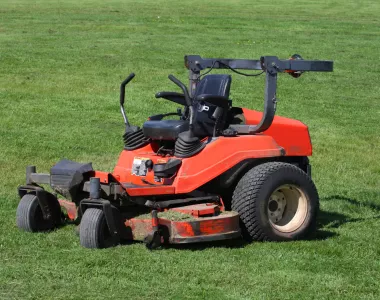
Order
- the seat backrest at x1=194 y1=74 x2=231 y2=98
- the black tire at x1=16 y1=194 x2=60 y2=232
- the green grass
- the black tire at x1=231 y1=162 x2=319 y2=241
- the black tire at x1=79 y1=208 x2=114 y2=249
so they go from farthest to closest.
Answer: the seat backrest at x1=194 y1=74 x2=231 y2=98
the black tire at x1=16 y1=194 x2=60 y2=232
the black tire at x1=231 y1=162 x2=319 y2=241
the black tire at x1=79 y1=208 x2=114 y2=249
the green grass

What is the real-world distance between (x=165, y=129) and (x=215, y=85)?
2.35 ft

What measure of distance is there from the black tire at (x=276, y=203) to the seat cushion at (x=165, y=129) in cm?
74

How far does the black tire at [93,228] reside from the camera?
7922mm

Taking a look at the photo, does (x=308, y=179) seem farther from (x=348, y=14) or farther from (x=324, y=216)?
(x=348, y=14)

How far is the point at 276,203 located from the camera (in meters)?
8.77

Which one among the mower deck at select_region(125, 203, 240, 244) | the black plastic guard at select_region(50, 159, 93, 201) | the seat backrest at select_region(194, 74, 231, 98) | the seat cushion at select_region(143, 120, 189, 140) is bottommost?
the mower deck at select_region(125, 203, 240, 244)

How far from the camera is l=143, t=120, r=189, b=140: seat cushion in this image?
867 centimetres

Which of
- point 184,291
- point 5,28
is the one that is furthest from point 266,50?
point 184,291

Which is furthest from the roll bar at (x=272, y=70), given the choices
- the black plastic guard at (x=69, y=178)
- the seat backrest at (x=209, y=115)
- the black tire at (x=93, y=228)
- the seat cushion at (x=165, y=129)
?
the black tire at (x=93, y=228)

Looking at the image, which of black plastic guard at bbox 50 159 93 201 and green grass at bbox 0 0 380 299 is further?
black plastic guard at bbox 50 159 93 201

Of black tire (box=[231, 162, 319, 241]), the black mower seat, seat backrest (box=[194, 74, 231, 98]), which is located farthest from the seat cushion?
black tire (box=[231, 162, 319, 241])

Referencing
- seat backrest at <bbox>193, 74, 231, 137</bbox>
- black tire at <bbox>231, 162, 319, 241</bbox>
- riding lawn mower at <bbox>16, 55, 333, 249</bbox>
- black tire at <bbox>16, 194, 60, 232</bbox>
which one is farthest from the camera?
seat backrest at <bbox>193, 74, 231, 137</bbox>

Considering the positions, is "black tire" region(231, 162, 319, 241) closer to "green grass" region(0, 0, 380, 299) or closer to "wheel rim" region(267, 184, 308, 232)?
"wheel rim" region(267, 184, 308, 232)

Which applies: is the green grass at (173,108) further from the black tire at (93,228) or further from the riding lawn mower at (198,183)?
the riding lawn mower at (198,183)
